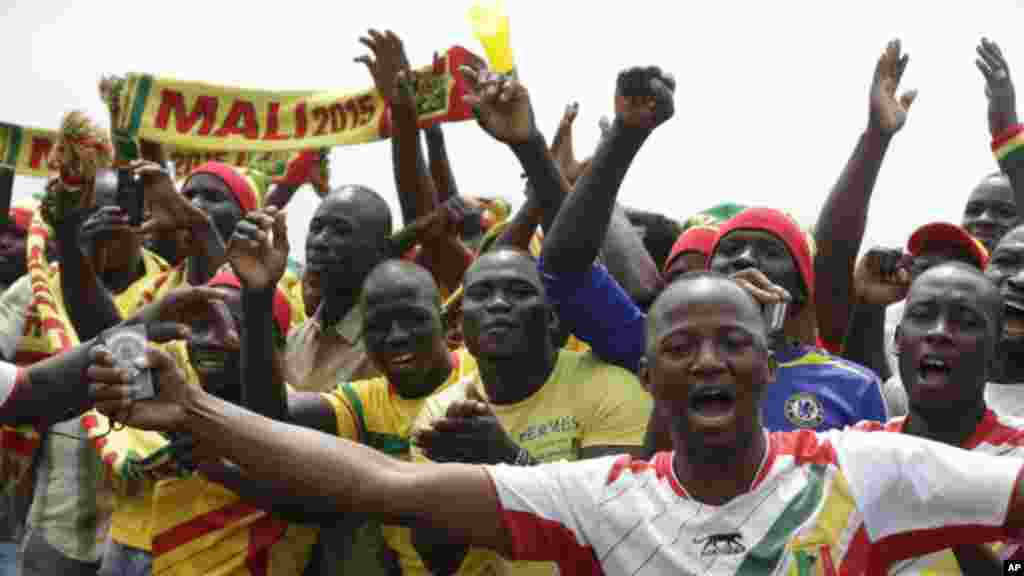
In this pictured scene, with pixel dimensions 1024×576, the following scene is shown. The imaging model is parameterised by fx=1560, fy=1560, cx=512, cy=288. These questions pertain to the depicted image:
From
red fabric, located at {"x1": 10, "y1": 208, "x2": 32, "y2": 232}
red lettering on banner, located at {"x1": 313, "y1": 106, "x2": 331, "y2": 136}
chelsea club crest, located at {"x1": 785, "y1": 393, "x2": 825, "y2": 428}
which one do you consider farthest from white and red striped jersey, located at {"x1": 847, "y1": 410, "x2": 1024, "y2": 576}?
red fabric, located at {"x1": 10, "y1": 208, "x2": 32, "y2": 232}

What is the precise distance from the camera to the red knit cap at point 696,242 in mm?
6125

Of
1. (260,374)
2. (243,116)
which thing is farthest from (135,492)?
(243,116)

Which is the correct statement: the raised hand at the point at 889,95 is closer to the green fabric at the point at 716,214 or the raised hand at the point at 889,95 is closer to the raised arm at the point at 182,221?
the green fabric at the point at 716,214

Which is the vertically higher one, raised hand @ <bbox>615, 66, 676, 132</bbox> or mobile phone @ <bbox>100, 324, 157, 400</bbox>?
raised hand @ <bbox>615, 66, 676, 132</bbox>

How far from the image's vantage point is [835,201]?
589 centimetres

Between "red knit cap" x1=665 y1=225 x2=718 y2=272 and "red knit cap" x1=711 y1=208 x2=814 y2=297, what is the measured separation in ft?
1.80

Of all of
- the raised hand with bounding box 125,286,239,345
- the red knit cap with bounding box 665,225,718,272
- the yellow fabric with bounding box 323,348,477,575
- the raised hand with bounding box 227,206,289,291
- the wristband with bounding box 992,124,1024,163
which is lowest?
the yellow fabric with bounding box 323,348,477,575

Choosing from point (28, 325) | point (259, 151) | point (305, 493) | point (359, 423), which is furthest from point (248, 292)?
point (259, 151)

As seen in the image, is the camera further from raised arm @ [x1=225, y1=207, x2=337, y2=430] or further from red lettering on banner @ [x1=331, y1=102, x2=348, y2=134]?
raised arm @ [x1=225, y1=207, x2=337, y2=430]

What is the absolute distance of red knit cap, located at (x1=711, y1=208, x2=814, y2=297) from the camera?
542 cm

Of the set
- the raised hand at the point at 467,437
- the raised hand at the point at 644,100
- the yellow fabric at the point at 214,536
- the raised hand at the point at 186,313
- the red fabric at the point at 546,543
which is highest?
the raised hand at the point at 644,100

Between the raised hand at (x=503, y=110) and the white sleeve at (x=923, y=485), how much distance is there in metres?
2.07

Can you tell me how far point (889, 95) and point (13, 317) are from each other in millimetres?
3982

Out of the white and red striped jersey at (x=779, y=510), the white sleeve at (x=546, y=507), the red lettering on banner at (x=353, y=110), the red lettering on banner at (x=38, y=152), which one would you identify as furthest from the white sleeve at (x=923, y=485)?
the red lettering on banner at (x=38, y=152)
